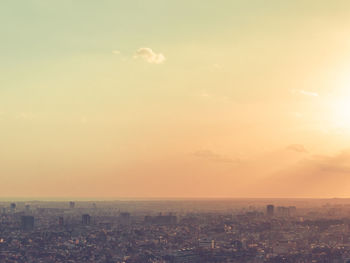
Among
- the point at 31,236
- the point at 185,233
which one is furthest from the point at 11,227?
the point at 185,233

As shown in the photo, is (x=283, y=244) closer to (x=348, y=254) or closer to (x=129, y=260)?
(x=348, y=254)

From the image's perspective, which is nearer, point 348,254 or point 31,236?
point 348,254

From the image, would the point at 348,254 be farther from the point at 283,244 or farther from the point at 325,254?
the point at 283,244

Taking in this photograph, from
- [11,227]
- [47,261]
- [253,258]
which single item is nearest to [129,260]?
[47,261]

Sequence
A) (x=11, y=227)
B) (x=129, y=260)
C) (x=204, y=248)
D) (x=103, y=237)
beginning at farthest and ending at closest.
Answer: (x=11, y=227), (x=103, y=237), (x=204, y=248), (x=129, y=260)

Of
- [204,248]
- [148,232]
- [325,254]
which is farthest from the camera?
[148,232]

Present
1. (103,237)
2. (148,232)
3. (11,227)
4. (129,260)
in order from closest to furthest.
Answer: (129,260) < (103,237) < (148,232) < (11,227)

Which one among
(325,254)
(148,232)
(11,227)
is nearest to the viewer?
(325,254)

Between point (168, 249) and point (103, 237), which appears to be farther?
point (103, 237)
